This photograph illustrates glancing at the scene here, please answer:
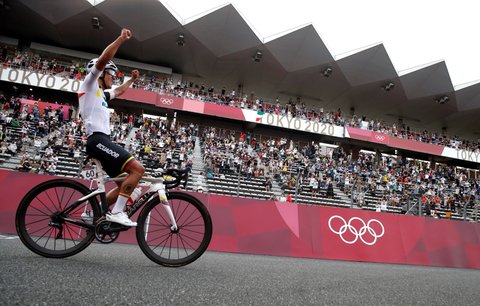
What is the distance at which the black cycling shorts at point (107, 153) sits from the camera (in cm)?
338

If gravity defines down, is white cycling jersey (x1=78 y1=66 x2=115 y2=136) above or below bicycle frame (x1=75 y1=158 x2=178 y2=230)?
above

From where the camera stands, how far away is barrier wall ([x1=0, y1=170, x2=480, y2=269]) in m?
8.15

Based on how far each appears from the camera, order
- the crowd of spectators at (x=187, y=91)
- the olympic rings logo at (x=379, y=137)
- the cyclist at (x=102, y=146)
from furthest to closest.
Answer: the olympic rings logo at (x=379, y=137) < the crowd of spectators at (x=187, y=91) < the cyclist at (x=102, y=146)

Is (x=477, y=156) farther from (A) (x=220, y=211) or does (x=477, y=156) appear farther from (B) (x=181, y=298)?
(B) (x=181, y=298)

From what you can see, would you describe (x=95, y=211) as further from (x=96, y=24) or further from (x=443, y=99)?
(x=443, y=99)

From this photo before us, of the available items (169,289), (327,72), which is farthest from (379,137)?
(169,289)

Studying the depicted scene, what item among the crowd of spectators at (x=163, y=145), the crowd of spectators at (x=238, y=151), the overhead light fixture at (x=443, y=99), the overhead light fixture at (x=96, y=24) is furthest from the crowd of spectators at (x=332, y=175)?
the overhead light fixture at (x=96, y=24)

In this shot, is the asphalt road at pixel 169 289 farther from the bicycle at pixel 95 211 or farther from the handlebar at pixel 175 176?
the handlebar at pixel 175 176

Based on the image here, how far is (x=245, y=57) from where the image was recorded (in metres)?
30.2

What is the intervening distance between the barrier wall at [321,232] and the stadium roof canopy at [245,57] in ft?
70.7

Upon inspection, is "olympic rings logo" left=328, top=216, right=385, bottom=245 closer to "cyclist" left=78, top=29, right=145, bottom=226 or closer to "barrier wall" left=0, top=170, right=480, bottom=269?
"barrier wall" left=0, top=170, right=480, bottom=269

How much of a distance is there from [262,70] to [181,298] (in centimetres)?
3121

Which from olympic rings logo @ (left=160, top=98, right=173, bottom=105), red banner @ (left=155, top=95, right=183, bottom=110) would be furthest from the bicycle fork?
olympic rings logo @ (left=160, top=98, right=173, bottom=105)

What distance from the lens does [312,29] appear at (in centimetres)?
2778
